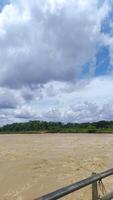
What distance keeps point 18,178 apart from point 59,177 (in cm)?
175

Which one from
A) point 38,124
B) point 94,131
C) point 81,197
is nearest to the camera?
point 81,197

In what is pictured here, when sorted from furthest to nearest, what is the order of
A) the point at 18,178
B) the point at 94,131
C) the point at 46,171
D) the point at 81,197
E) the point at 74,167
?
the point at 94,131
the point at 74,167
the point at 46,171
the point at 18,178
the point at 81,197

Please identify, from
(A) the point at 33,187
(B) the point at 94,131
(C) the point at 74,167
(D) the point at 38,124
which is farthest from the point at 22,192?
(D) the point at 38,124

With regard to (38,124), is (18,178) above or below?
below

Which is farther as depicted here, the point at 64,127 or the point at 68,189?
the point at 64,127

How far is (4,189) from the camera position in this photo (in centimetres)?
1384

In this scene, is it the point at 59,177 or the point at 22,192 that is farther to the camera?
the point at 59,177

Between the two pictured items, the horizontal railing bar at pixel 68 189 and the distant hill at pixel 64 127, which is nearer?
the horizontal railing bar at pixel 68 189

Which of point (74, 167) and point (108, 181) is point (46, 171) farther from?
point (108, 181)

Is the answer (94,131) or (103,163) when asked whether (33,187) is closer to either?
(103,163)

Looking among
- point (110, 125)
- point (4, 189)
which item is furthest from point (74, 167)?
point (110, 125)

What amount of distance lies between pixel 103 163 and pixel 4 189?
816 centimetres

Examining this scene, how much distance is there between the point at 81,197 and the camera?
11.8 meters

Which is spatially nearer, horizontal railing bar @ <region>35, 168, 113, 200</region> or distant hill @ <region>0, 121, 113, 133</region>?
horizontal railing bar @ <region>35, 168, 113, 200</region>
